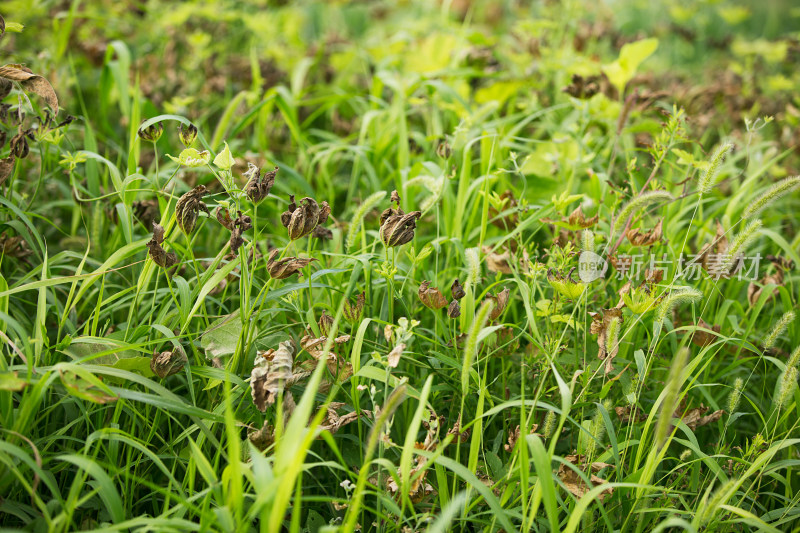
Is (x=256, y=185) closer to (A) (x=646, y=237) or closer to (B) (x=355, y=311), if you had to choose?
(B) (x=355, y=311)

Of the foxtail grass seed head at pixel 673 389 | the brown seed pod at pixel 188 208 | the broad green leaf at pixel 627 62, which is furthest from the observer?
the broad green leaf at pixel 627 62

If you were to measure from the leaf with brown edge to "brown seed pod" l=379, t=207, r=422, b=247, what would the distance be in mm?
742

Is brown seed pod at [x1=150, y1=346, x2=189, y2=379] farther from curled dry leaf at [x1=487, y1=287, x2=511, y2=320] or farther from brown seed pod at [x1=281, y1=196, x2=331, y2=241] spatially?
curled dry leaf at [x1=487, y1=287, x2=511, y2=320]

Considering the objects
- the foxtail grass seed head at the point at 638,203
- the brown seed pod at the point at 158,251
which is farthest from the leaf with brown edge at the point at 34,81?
the foxtail grass seed head at the point at 638,203

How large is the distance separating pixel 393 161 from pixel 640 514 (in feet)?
4.85

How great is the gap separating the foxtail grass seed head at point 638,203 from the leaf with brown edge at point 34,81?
1232 mm

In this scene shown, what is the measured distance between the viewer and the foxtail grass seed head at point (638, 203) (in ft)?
4.02

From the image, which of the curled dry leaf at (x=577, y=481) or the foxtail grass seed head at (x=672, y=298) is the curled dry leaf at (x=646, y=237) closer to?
the foxtail grass seed head at (x=672, y=298)

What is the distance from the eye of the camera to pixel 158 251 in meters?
1.13

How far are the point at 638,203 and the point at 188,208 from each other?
92 cm

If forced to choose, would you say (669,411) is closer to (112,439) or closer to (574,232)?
(574,232)

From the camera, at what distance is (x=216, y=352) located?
3.93 ft

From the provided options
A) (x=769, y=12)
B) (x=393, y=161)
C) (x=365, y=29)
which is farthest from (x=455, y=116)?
(x=769, y=12)

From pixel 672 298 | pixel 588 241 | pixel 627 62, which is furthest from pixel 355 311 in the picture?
pixel 627 62
